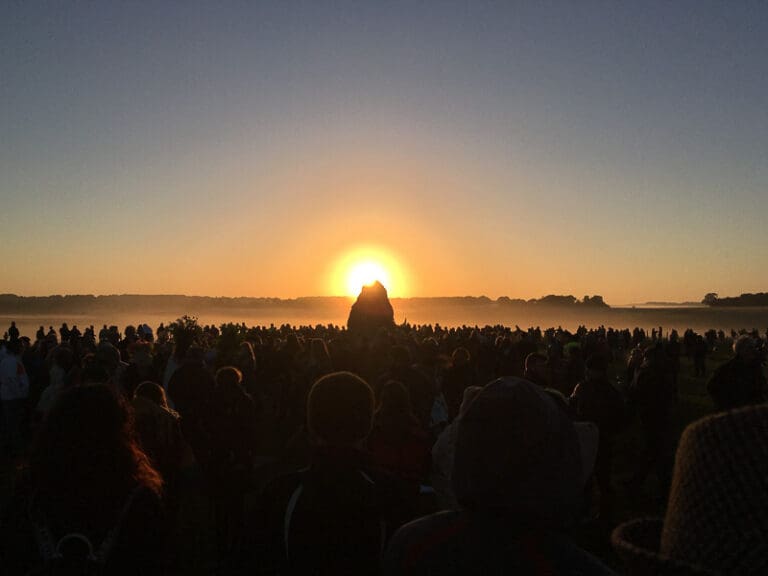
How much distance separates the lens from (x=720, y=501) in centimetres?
93

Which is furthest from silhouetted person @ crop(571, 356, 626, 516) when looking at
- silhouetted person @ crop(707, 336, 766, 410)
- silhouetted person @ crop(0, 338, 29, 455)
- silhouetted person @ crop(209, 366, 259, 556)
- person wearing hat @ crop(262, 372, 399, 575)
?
silhouetted person @ crop(0, 338, 29, 455)

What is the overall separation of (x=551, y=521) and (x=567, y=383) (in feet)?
32.1

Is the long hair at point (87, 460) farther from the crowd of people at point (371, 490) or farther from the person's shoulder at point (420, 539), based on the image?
the person's shoulder at point (420, 539)

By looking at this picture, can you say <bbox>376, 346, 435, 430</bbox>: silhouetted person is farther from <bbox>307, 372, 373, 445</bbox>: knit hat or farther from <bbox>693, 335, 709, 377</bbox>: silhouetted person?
<bbox>693, 335, 709, 377</bbox>: silhouetted person

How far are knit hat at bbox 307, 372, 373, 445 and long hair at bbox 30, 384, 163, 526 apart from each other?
802mm

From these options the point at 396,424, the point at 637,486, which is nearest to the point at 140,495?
the point at 396,424

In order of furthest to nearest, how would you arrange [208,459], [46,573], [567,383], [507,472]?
1. [567,383]
2. [208,459]
3. [46,573]
4. [507,472]

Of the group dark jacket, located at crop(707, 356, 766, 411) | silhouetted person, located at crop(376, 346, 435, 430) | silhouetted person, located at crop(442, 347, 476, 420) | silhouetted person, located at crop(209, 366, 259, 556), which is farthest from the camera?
silhouetted person, located at crop(442, 347, 476, 420)

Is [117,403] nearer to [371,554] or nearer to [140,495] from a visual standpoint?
[140,495]

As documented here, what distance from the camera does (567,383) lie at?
439 inches

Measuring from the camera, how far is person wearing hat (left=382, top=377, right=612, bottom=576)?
1.77 m

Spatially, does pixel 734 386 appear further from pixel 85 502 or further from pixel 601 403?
pixel 85 502

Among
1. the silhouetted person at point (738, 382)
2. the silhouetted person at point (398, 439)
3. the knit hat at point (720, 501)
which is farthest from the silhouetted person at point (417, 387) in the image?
the knit hat at point (720, 501)

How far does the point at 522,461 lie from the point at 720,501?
2.99ft
